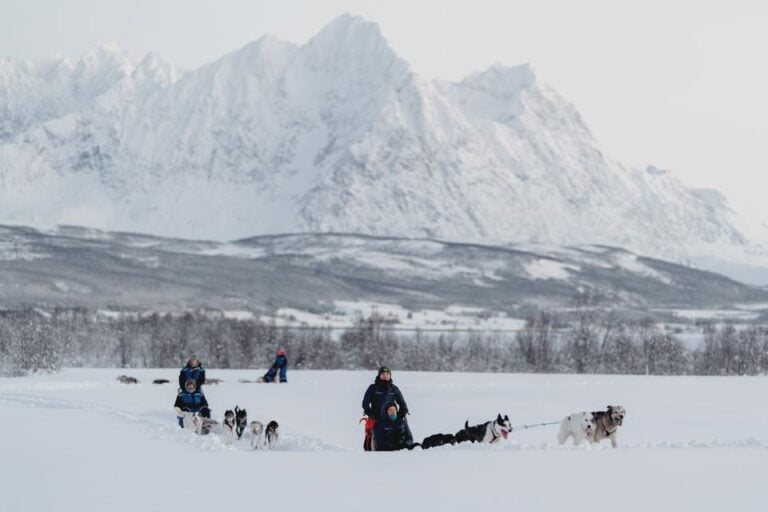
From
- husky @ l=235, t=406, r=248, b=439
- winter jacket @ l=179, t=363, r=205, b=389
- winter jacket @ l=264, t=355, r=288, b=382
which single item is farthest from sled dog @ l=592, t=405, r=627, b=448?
winter jacket @ l=264, t=355, r=288, b=382

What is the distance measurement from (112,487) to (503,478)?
513 cm

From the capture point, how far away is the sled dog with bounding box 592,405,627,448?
73.8 ft

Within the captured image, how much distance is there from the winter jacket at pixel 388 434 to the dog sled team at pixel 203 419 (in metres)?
4.48

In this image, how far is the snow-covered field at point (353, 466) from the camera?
15.4 metres

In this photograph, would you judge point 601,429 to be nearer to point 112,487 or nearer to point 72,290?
point 112,487

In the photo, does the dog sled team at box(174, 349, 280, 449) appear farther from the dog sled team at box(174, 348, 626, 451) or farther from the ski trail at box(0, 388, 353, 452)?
the ski trail at box(0, 388, 353, 452)

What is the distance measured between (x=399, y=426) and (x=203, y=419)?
7903 millimetres

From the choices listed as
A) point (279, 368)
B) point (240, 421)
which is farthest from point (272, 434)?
point (279, 368)

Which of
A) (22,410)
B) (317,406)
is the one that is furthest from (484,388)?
(22,410)

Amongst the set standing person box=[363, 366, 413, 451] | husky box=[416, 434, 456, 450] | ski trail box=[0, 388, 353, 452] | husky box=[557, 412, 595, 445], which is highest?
standing person box=[363, 366, 413, 451]

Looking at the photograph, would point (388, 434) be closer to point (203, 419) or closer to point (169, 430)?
point (169, 430)

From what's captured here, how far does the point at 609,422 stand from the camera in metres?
22.7

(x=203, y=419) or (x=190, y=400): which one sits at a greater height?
(x=190, y=400)

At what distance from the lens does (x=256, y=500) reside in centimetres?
1558
